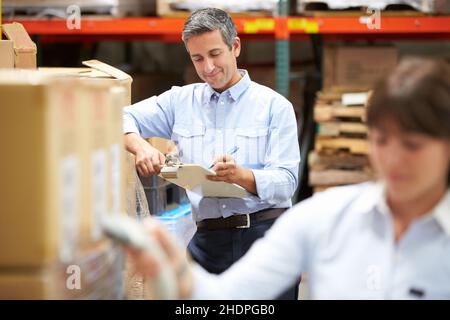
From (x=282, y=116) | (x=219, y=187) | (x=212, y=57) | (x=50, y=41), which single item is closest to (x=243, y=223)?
(x=219, y=187)

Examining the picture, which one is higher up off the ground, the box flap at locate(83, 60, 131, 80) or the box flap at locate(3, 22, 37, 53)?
the box flap at locate(3, 22, 37, 53)

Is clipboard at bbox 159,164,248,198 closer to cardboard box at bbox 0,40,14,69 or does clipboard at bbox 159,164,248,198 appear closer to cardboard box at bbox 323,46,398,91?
cardboard box at bbox 0,40,14,69

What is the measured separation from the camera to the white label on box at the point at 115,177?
6.93 feet

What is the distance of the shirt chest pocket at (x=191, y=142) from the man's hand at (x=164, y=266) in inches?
61.8

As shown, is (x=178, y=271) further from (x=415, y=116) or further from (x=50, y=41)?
(x=50, y=41)

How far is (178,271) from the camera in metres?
1.93

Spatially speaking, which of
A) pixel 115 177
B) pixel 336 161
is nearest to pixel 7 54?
pixel 115 177

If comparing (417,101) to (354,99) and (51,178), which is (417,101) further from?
(354,99)

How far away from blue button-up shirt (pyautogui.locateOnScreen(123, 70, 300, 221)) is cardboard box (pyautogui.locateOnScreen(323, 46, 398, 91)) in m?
2.31

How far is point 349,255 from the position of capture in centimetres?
200

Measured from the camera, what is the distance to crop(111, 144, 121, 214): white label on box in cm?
211

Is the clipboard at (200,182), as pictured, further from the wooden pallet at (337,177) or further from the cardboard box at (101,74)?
the wooden pallet at (337,177)

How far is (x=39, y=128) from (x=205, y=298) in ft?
1.84

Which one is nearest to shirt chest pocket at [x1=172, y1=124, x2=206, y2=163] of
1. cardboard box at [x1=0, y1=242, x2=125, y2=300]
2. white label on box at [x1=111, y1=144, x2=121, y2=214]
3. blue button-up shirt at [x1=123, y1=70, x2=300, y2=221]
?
blue button-up shirt at [x1=123, y1=70, x2=300, y2=221]
